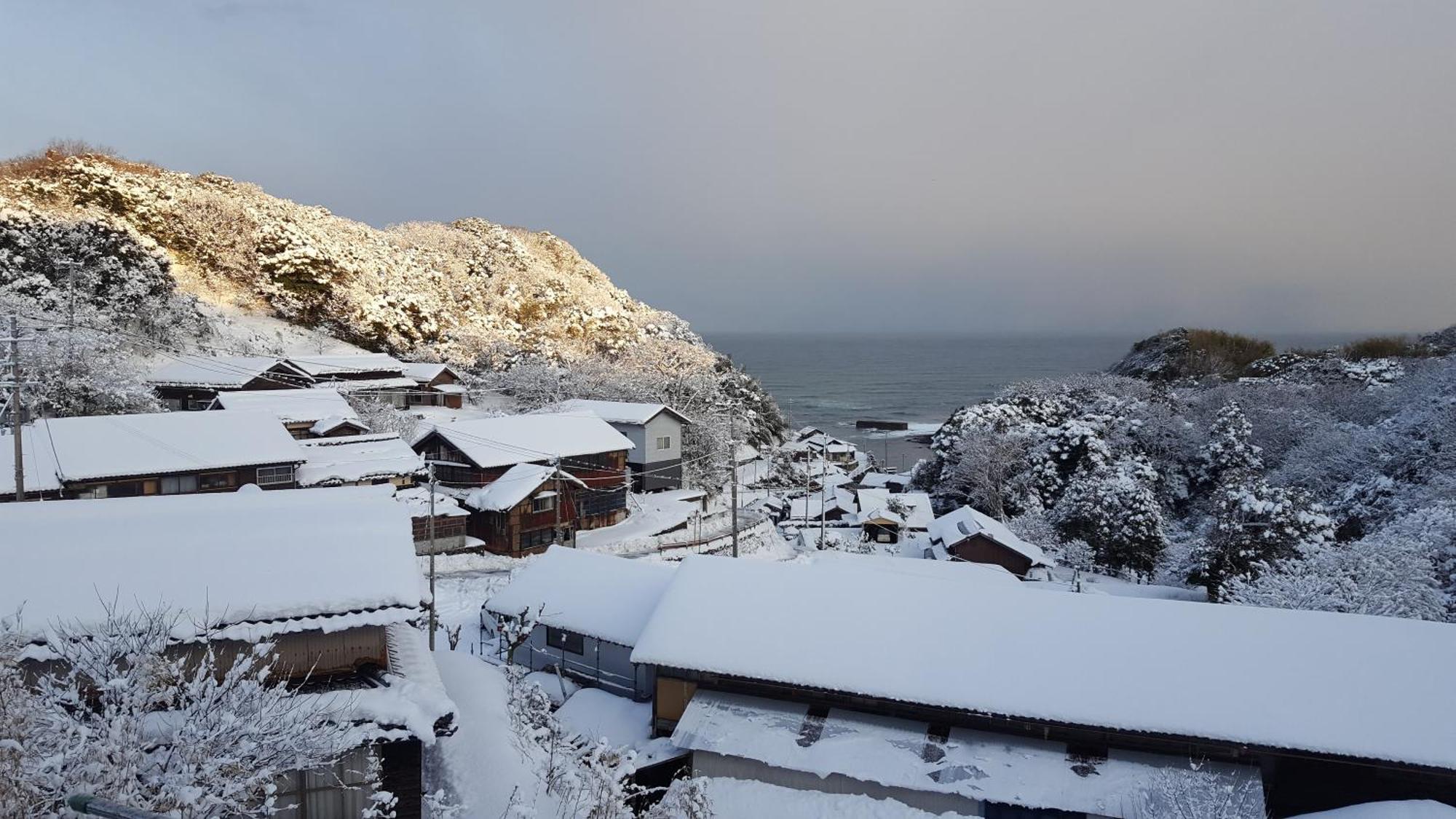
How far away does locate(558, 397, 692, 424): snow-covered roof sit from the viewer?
3641 cm

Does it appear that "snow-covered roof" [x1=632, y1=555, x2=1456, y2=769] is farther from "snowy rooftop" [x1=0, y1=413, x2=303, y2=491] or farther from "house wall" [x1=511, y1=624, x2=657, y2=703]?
"snowy rooftop" [x1=0, y1=413, x2=303, y2=491]

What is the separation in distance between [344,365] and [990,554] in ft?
121

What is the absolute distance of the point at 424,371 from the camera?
4506 cm

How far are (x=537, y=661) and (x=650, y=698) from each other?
3638 millimetres

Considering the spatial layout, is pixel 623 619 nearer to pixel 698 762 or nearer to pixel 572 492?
pixel 698 762

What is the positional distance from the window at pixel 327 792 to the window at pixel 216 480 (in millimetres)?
19237

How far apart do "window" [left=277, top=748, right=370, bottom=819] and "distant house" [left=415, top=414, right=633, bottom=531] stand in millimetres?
20239

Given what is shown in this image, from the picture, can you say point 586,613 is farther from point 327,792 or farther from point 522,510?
point 522,510

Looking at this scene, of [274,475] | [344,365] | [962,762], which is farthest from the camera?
[344,365]

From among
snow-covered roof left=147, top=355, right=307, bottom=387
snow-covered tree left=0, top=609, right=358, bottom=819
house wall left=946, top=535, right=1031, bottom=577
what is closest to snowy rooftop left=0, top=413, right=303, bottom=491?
snow-covered roof left=147, top=355, right=307, bottom=387

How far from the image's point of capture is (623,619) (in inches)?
580

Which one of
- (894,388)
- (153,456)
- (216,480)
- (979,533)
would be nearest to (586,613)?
(216,480)

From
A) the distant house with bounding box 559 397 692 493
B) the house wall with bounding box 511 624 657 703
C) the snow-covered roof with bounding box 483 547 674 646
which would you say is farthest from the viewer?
the distant house with bounding box 559 397 692 493

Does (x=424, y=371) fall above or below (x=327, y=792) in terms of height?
above
